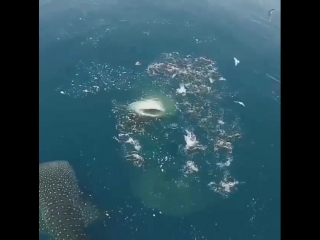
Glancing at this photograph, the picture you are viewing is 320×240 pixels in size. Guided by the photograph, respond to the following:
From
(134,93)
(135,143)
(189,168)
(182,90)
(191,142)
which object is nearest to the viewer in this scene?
(189,168)

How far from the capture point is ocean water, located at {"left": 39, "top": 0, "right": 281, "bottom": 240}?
1567 cm

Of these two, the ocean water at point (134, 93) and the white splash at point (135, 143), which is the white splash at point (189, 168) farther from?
the white splash at point (135, 143)

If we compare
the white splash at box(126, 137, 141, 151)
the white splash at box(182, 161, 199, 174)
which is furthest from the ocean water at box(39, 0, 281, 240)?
the white splash at box(182, 161, 199, 174)

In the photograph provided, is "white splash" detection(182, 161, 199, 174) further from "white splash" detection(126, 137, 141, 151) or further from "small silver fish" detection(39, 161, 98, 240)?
"small silver fish" detection(39, 161, 98, 240)

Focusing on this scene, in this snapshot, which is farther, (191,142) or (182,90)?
(182,90)

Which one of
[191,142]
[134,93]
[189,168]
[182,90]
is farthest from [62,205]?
[182,90]

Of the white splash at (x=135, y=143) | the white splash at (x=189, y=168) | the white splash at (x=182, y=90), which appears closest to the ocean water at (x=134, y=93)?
the white splash at (x=135, y=143)

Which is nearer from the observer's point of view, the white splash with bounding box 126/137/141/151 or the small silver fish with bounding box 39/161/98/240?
the small silver fish with bounding box 39/161/98/240

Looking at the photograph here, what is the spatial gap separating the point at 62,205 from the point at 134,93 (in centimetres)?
737

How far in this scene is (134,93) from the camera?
20750 mm

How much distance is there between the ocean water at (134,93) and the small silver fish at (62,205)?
40 centimetres

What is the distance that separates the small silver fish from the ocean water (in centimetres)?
40

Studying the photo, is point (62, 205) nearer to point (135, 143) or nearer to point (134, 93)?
point (135, 143)

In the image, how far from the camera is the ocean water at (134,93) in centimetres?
1567
